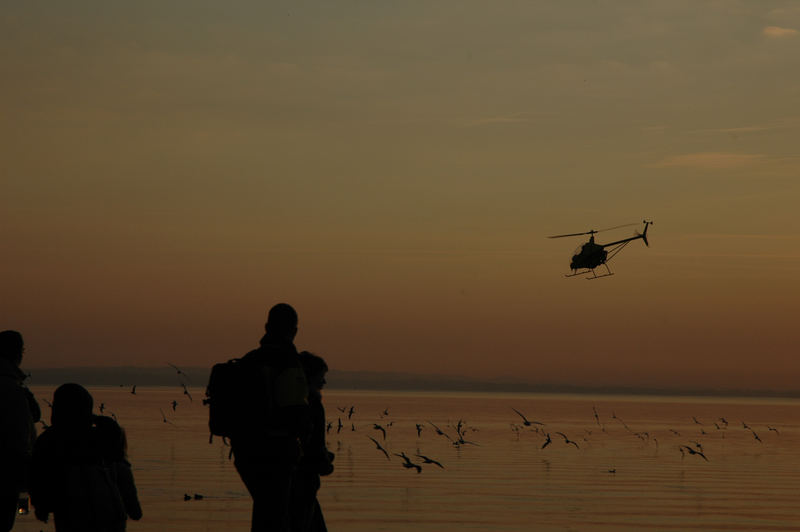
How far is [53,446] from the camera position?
8516mm

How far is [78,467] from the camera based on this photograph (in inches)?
336

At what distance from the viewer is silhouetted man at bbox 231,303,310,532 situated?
973cm

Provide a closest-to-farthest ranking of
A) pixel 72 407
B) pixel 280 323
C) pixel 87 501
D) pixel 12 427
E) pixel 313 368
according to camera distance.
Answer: pixel 72 407 < pixel 87 501 < pixel 280 323 < pixel 12 427 < pixel 313 368

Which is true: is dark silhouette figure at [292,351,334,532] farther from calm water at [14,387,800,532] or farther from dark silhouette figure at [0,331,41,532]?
calm water at [14,387,800,532]

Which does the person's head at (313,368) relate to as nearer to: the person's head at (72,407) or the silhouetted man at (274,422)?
the silhouetted man at (274,422)

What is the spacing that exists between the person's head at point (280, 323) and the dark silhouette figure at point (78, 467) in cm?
186

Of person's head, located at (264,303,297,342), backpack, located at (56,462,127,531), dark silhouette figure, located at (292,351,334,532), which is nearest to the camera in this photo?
backpack, located at (56,462,127,531)

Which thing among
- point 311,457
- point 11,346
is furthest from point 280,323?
point 11,346

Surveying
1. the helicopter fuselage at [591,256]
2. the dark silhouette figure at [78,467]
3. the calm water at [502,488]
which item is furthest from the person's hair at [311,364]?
the helicopter fuselage at [591,256]

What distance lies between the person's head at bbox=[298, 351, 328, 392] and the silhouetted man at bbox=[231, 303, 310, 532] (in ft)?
2.04

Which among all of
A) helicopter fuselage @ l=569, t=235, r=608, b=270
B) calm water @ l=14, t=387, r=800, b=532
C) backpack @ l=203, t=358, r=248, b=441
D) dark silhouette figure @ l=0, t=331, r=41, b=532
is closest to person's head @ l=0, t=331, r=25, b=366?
dark silhouette figure @ l=0, t=331, r=41, b=532

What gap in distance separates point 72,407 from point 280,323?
2202mm

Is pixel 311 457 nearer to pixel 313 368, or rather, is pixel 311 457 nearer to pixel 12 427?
pixel 313 368

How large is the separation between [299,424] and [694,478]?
3474cm
